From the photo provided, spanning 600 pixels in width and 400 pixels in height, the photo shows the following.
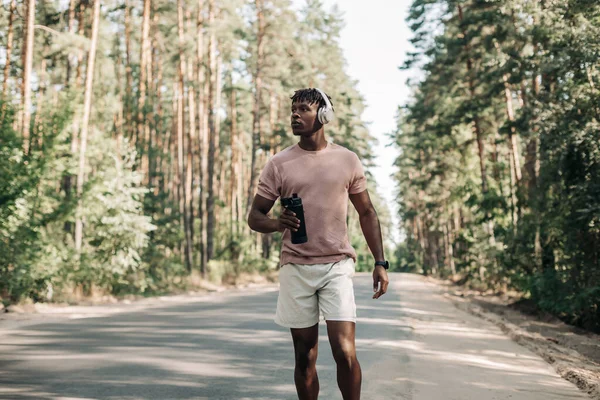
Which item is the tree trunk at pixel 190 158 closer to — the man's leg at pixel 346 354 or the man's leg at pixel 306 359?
the man's leg at pixel 306 359

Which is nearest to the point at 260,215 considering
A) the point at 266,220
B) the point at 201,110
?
the point at 266,220

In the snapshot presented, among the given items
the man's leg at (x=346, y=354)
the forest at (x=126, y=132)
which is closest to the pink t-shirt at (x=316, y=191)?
the man's leg at (x=346, y=354)

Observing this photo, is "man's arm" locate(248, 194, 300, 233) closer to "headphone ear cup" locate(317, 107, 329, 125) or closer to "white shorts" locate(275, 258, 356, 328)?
"white shorts" locate(275, 258, 356, 328)

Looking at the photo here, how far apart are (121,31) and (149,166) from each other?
53.7 feet

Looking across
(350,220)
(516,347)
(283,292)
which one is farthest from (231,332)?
(350,220)

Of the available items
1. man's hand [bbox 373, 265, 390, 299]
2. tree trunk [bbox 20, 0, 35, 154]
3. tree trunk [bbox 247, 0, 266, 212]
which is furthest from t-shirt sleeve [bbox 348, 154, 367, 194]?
tree trunk [bbox 247, 0, 266, 212]

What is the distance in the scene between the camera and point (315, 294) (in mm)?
4207

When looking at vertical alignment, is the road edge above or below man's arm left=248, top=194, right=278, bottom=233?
below

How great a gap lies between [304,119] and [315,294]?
3.60 feet

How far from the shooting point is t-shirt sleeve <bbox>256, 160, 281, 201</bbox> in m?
4.26

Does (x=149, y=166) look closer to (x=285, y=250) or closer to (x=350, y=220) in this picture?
(x=285, y=250)

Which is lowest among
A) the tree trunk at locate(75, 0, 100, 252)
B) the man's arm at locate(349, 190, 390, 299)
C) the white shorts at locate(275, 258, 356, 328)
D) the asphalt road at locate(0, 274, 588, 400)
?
the asphalt road at locate(0, 274, 588, 400)

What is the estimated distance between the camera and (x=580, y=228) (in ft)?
45.1

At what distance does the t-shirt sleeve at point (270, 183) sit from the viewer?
14.0 feet
